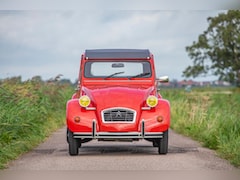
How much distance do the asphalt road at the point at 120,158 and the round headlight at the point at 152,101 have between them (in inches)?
37.5

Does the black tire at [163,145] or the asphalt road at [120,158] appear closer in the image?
the asphalt road at [120,158]

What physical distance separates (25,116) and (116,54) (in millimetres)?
3507

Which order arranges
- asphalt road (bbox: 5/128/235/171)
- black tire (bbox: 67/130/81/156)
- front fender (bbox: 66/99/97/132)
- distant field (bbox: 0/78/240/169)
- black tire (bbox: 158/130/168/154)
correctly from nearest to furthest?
asphalt road (bbox: 5/128/235/171), front fender (bbox: 66/99/97/132), black tire (bbox: 67/130/81/156), black tire (bbox: 158/130/168/154), distant field (bbox: 0/78/240/169)

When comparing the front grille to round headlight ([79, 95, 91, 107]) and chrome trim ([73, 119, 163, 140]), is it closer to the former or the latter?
chrome trim ([73, 119, 163, 140])

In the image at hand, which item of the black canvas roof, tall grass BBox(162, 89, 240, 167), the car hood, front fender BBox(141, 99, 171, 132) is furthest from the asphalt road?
the black canvas roof

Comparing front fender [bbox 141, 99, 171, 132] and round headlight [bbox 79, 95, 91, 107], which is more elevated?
round headlight [bbox 79, 95, 91, 107]

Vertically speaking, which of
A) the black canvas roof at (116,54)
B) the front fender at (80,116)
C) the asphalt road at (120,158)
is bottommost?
the asphalt road at (120,158)

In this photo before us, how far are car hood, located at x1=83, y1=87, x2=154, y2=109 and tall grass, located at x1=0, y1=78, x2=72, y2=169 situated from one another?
1.77 metres

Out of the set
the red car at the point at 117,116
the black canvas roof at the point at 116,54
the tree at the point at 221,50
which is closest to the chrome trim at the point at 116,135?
the red car at the point at 117,116

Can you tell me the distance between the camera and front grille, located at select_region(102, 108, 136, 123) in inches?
514

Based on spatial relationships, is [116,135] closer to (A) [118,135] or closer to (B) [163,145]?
(A) [118,135]

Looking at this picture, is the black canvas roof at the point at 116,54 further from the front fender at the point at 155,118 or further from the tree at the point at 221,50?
the tree at the point at 221,50

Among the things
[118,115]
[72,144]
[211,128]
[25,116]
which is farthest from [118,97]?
[25,116]

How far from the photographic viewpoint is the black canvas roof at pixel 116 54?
15227 mm
